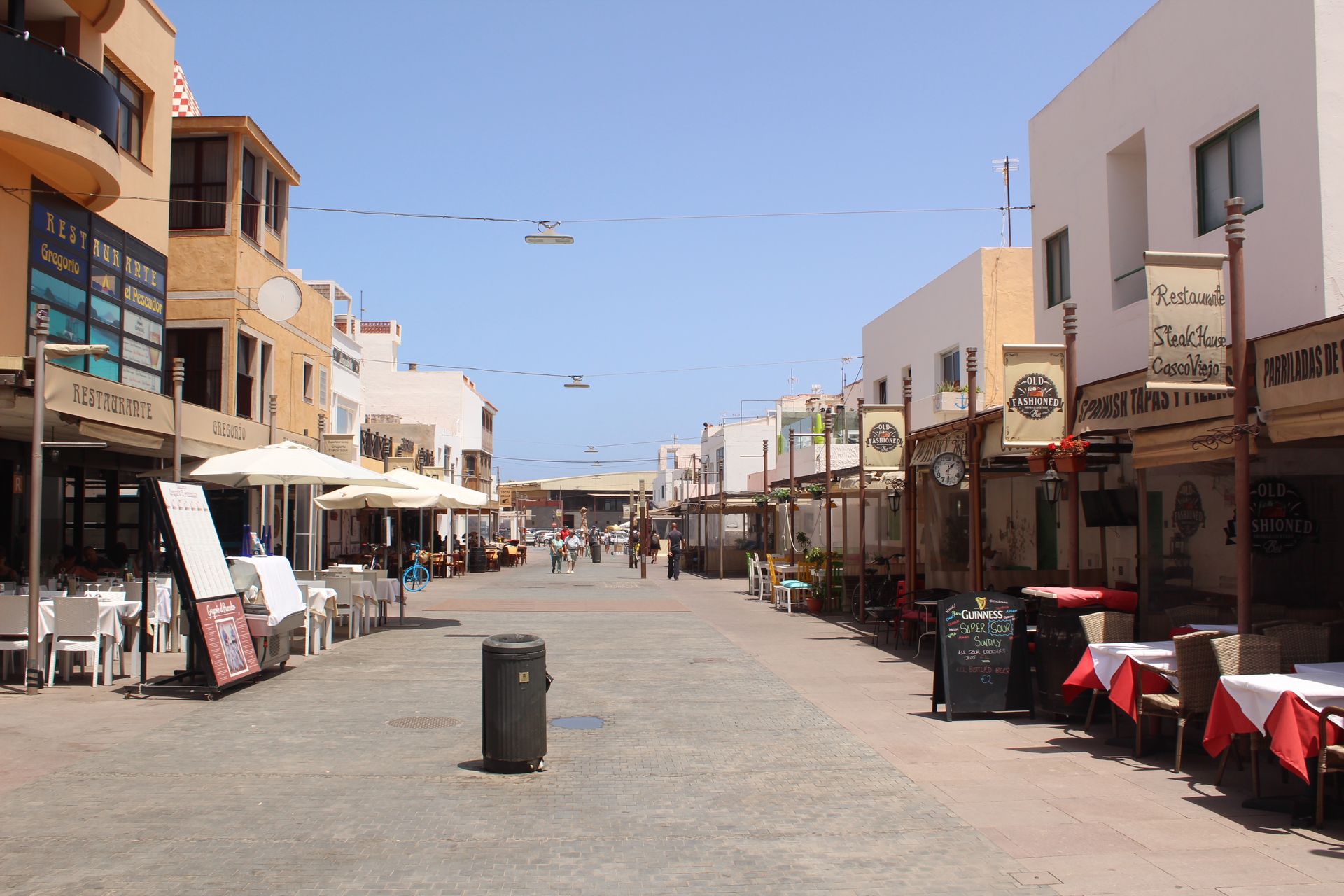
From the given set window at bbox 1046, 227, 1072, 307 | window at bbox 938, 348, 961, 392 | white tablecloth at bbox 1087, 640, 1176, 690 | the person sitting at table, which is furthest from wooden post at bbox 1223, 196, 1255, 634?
window at bbox 938, 348, 961, 392

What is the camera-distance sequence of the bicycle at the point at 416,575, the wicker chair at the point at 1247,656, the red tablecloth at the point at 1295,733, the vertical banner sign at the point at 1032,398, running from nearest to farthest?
the red tablecloth at the point at 1295,733 < the wicker chair at the point at 1247,656 < the vertical banner sign at the point at 1032,398 < the bicycle at the point at 416,575

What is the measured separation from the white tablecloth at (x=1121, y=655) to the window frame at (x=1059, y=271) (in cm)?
684

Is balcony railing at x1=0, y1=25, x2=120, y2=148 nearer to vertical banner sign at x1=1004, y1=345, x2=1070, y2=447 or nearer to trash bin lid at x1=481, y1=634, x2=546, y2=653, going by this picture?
trash bin lid at x1=481, y1=634, x2=546, y2=653

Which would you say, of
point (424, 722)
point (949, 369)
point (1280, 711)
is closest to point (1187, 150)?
point (1280, 711)

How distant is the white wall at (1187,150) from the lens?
381 inches

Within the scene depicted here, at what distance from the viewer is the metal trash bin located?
8008 millimetres

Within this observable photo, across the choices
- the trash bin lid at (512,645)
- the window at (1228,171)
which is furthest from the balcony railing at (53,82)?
the window at (1228,171)

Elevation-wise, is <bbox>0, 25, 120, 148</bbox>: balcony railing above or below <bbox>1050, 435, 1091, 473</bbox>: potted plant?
above

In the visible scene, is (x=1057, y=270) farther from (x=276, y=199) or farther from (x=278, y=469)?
(x=276, y=199)

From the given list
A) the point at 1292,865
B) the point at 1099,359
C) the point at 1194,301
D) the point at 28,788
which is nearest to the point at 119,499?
the point at 28,788

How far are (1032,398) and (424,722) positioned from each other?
6.85 m

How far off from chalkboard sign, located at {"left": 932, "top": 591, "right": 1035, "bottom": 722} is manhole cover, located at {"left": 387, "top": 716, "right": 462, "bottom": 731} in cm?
453

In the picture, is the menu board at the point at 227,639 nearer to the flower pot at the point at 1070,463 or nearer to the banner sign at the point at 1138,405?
the flower pot at the point at 1070,463

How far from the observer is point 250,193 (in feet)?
77.3
